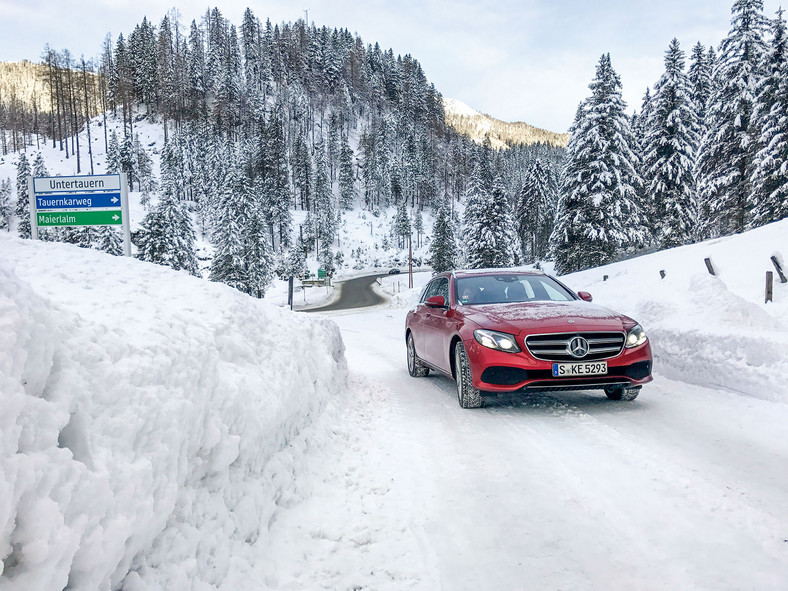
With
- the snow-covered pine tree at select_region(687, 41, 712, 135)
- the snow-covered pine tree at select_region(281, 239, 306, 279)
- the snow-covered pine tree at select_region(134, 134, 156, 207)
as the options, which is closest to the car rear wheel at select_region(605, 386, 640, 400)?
the snow-covered pine tree at select_region(687, 41, 712, 135)

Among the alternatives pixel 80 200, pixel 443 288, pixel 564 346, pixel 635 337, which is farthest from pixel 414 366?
pixel 80 200

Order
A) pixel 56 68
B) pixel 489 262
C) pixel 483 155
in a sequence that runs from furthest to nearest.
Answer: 1. pixel 483 155
2. pixel 56 68
3. pixel 489 262

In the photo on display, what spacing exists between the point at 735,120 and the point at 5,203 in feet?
305

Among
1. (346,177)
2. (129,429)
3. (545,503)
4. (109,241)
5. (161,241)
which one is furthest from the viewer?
(346,177)

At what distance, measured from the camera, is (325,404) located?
532cm

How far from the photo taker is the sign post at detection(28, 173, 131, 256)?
8.20 metres

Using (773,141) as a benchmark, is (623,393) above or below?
below

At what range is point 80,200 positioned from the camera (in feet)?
27.2

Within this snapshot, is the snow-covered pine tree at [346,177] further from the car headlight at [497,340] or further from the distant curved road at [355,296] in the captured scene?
the car headlight at [497,340]

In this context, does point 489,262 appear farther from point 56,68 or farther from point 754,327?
point 56,68

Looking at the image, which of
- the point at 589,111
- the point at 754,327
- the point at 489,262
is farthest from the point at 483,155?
the point at 754,327

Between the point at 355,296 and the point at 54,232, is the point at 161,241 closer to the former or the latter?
the point at 355,296

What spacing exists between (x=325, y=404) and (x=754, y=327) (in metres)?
6.07

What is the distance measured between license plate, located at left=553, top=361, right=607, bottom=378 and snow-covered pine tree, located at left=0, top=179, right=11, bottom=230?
279 feet
